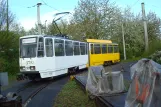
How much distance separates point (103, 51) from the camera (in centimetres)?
3269

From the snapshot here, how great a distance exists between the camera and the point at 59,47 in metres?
21.3

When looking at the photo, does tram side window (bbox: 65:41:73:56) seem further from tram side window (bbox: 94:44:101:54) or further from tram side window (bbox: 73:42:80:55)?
tram side window (bbox: 94:44:101:54)

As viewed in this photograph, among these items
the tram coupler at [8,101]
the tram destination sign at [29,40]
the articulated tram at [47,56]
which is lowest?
the tram coupler at [8,101]

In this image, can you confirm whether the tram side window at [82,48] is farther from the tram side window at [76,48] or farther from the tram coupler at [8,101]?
the tram coupler at [8,101]

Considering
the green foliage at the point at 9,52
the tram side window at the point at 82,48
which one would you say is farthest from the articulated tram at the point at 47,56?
the green foliage at the point at 9,52

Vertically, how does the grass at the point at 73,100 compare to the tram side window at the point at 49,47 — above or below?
below

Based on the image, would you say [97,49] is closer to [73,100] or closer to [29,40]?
[29,40]

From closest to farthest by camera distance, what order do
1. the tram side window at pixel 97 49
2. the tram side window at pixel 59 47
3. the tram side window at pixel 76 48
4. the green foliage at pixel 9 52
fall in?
the tram side window at pixel 59 47 → the tram side window at pixel 76 48 → the green foliage at pixel 9 52 → the tram side window at pixel 97 49

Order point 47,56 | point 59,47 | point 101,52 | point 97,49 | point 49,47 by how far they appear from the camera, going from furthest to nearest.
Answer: point 101,52
point 97,49
point 59,47
point 49,47
point 47,56

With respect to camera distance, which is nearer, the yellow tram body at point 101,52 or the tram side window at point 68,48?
the tram side window at point 68,48

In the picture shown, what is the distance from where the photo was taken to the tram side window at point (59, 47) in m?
20.7

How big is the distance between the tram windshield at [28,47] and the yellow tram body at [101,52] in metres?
10.2

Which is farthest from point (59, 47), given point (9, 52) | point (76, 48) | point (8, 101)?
point (8, 101)

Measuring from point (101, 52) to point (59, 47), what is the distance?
36.9ft
